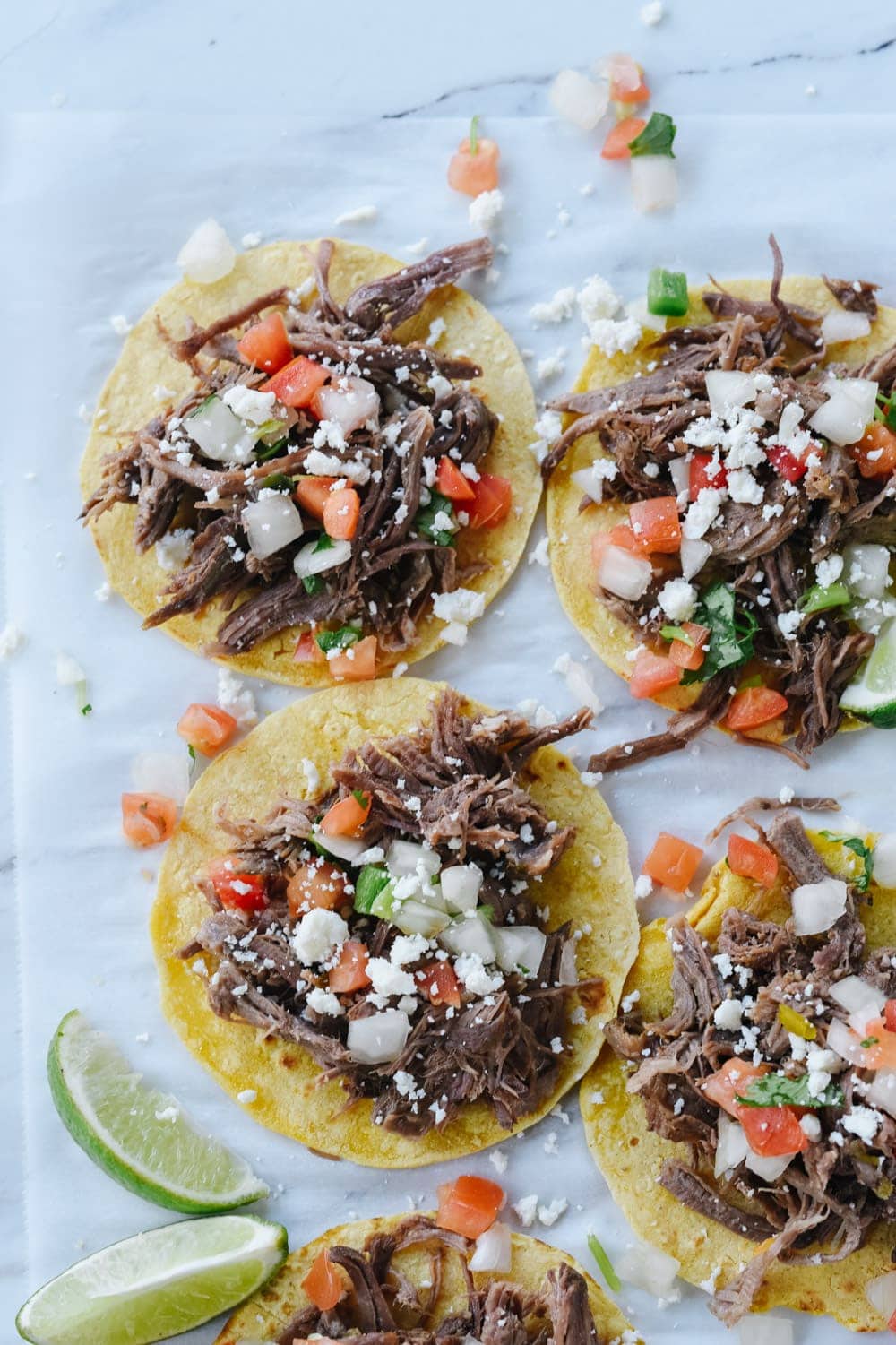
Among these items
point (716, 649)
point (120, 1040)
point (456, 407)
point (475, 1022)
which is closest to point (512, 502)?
point (456, 407)

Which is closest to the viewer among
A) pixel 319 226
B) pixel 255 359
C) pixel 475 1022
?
pixel 475 1022

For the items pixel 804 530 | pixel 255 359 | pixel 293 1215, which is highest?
pixel 255 359

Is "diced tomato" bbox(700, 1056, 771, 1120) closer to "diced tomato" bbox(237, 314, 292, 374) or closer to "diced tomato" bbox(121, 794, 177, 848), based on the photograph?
"diced tomato" bbox(121, 794, 177, 848)

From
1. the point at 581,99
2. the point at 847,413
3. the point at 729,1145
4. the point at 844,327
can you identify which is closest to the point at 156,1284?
the point at 729,1145

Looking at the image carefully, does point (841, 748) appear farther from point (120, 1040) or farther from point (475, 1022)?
point (120, 1040)

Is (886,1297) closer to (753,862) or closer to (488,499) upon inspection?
(753,862)

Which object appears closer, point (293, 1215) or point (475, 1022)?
point (475, 1022)
